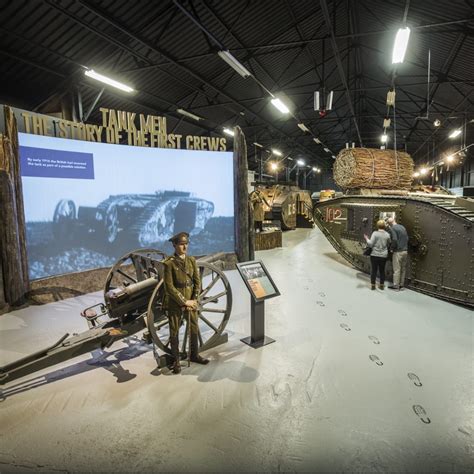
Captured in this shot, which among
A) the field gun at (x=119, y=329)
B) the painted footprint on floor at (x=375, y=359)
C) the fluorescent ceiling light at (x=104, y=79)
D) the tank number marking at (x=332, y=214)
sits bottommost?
the painted footprint on floor at (x=375, y=359)

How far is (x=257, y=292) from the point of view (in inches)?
167

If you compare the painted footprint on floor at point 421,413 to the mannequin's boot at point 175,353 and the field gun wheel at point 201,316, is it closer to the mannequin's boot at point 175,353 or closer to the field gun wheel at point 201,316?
the field gun wheel at point 201,316

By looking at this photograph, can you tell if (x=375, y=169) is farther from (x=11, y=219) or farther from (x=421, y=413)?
(x=11, y=219)

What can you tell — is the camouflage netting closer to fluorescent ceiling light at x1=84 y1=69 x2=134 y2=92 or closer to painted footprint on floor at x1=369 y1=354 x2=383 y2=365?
painted footprint on floor at x1=369 y1=354 x2=383 y2=365

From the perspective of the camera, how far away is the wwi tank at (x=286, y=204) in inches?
714

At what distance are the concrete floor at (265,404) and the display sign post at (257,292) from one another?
8.7 inches

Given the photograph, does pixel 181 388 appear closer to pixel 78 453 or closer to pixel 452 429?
pixel 78 453

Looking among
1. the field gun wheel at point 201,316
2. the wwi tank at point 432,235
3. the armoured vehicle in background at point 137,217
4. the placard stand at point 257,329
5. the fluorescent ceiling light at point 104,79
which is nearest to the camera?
the field gun wheel at point 201,316

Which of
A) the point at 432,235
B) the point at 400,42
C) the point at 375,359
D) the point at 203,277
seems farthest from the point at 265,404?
the point at 400,42

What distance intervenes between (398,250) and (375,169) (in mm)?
3066

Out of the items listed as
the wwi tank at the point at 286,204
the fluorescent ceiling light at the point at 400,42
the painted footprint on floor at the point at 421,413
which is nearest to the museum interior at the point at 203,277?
the painted footprint on floor at the point at 421,413

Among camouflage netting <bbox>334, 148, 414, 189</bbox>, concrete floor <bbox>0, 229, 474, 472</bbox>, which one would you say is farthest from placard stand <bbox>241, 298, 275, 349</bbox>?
camouflage netting <bbox>334, 148, 414, 189</bbox>

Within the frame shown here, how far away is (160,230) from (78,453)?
224 inches

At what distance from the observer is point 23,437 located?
2814mm
